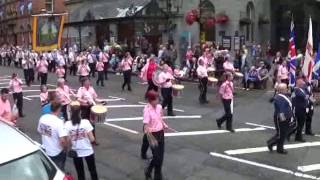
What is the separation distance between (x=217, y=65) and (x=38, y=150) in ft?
75.2

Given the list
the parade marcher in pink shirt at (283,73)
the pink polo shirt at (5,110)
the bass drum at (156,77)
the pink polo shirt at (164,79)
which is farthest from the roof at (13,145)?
the parade marcher in pink shirt at (283,73)

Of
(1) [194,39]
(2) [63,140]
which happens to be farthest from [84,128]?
(1) [194,39]

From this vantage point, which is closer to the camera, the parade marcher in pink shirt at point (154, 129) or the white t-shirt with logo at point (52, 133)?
the white t-shirt with logo at point (52, 133)

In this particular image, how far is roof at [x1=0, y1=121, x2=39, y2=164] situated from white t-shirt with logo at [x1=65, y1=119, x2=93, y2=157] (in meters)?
3.47

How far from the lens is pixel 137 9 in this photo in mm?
37125

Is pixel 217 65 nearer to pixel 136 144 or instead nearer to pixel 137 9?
pixel 137 9

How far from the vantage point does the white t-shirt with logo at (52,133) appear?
941cm

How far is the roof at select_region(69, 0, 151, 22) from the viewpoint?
38.5 meters

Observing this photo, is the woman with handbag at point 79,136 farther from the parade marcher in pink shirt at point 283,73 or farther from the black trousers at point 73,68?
the black trousers at point 73,68

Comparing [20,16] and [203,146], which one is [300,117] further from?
[20,16]

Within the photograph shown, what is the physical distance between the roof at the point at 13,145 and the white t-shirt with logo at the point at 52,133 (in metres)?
2.84

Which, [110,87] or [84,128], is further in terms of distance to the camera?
[110,87]

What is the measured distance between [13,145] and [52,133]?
3436 mm

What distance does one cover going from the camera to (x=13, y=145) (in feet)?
19.7
